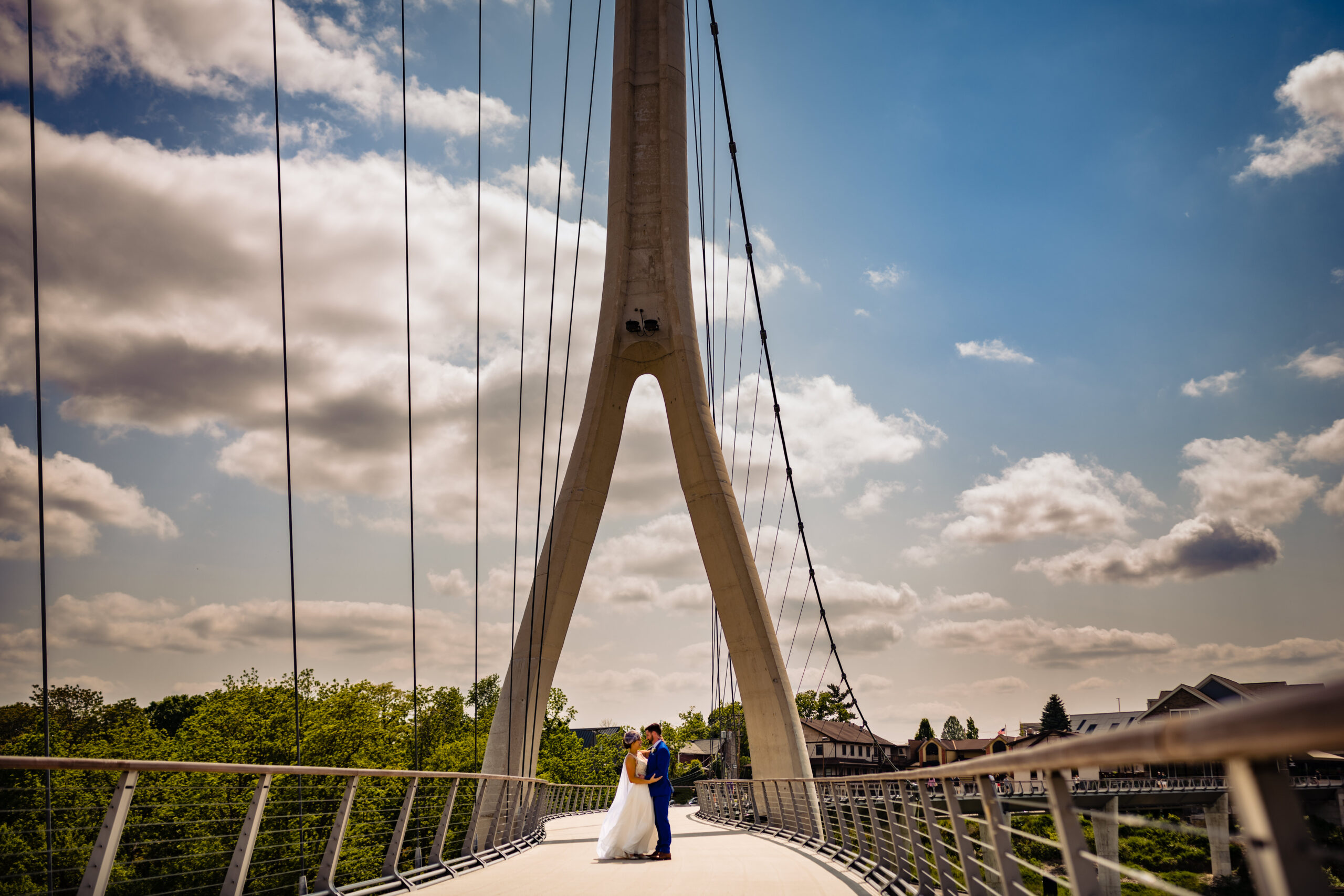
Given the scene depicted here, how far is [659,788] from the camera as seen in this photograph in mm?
9328

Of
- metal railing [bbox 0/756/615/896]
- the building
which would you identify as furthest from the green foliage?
metal railing [bbox 0/756/615/896]

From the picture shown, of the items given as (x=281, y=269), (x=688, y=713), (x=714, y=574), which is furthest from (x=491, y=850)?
(x=688, y=713)

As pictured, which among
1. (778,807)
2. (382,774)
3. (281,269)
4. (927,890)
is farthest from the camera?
(778,807)

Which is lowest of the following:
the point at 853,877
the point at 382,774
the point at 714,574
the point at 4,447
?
the point at 853,877

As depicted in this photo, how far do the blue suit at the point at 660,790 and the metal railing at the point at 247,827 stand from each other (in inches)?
52.6

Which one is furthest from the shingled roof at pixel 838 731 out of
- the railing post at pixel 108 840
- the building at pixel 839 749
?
the railing post at pixel 108 840

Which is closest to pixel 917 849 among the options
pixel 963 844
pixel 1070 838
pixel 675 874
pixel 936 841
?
pixel 936 841

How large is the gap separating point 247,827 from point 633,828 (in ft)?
18.3

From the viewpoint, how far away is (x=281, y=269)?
9789mm

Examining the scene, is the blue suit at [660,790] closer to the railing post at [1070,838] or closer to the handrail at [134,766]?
the handrail at [134,766]

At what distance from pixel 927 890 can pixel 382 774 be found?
3.27 meters

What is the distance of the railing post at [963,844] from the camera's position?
12.5 feet

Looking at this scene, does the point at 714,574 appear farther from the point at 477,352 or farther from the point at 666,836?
the point at 666,836

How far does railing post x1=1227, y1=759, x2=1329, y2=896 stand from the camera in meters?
1.15
